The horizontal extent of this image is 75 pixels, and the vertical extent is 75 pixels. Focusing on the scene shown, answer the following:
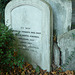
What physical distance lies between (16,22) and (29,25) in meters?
0.36

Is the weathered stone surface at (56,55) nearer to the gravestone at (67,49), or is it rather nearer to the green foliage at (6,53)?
the gravestone at (67,49)

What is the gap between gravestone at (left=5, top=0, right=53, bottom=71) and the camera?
10.4 ft

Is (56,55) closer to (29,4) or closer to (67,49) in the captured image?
(67,49)

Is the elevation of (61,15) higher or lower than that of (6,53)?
higher

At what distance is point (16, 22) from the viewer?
11.6 feet

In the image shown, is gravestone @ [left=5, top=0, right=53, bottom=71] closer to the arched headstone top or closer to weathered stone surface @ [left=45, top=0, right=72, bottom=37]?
the arched headstone top

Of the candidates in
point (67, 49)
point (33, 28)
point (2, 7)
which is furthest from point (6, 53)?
point (2, 7)

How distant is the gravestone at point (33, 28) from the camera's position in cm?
317

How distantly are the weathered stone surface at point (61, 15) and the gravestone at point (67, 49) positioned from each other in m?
0.25

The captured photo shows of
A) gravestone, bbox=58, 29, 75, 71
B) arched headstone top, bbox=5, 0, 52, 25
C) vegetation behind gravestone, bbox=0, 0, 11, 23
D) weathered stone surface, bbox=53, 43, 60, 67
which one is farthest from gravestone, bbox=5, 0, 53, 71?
vegetation behind gravestone, bbox=0, 0, 11, 23

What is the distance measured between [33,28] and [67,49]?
2.85 ft

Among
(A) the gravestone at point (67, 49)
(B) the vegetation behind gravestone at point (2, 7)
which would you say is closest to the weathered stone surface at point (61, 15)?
(A) the gravestone at point (67, 49)

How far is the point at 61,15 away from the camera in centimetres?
342

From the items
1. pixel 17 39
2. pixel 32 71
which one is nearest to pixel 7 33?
pixel 17 39
